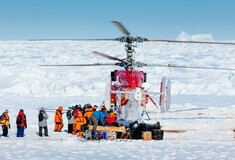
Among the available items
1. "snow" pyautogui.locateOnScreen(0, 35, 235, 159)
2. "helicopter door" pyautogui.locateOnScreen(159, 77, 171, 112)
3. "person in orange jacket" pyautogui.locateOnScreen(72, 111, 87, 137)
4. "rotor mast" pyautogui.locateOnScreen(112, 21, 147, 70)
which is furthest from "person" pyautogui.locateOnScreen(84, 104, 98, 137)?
"helicopter door" pyautogui.locateOnScreen(159, 77, 171, 112)

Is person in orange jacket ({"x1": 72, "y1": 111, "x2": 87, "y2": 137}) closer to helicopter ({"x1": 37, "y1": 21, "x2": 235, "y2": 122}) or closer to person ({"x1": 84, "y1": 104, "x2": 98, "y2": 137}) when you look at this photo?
person ({"x1": 84, "y1": 104, "x2": 98, "y2": 137})

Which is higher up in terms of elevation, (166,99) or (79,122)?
(166,99)

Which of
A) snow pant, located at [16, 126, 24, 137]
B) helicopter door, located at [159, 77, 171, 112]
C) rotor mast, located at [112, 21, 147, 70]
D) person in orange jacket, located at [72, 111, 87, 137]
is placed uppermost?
rotor mast, located at [112, 21, 147, 70]

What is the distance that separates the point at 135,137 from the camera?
539 inches

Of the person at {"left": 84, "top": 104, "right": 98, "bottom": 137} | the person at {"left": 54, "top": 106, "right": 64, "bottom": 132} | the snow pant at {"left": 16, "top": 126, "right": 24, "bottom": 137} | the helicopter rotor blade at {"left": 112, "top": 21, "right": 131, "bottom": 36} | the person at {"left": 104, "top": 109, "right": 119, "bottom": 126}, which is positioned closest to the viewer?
the helicopter rotor blade at {"left": 112, "top": 21, "right": 131, "bottom": 36}

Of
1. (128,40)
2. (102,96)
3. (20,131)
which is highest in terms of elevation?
(128,40)

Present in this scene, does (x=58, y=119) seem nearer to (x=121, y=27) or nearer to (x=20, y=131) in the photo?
(x=20, y=131)

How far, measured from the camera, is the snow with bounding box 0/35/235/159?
1015cm

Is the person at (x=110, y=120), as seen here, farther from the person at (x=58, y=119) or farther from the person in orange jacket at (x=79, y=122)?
the person at (x=58, y=119)

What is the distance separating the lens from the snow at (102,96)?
1015 centimetres

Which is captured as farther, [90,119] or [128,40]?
[128,40]

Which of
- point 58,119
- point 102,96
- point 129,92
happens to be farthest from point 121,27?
point 102,96

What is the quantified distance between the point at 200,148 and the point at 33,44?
5567 cm

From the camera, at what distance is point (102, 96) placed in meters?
35.4
